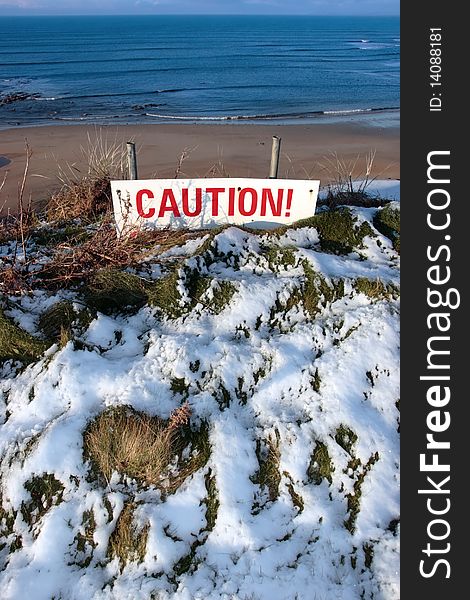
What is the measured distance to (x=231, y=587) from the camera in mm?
2082

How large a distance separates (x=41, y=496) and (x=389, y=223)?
3.48 metres

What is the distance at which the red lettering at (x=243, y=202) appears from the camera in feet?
13.6

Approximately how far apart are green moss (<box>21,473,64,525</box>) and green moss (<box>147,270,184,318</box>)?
1.35 m

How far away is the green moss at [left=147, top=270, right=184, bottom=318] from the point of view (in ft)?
11.2

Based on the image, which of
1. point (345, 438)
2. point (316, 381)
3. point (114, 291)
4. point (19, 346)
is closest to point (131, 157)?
point (114, 291)

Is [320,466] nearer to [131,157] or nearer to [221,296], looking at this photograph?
[221,296]

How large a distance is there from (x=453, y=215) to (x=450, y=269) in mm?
303

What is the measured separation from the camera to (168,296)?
3465 millimetres

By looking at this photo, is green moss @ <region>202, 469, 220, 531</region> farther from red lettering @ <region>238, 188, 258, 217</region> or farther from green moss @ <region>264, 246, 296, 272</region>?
red lettering @ <region>238, 188, 258, 217</region>

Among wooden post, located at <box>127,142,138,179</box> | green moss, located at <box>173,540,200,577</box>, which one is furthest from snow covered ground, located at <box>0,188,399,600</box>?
wooden post, located at <box>127,142,138,179</box>

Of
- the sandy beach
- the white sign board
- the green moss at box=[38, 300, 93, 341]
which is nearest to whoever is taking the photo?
the green moss at box=[38, 300, 93, 341]

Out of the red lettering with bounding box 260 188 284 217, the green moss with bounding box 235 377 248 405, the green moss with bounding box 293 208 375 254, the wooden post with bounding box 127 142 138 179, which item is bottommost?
the green moss with bounding box 235 377 248 405

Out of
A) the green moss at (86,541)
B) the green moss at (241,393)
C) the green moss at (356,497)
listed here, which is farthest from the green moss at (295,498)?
the green moss at (86,541)

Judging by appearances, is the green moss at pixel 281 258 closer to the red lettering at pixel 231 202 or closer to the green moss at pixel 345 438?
the red lettering at pixel 231 202
